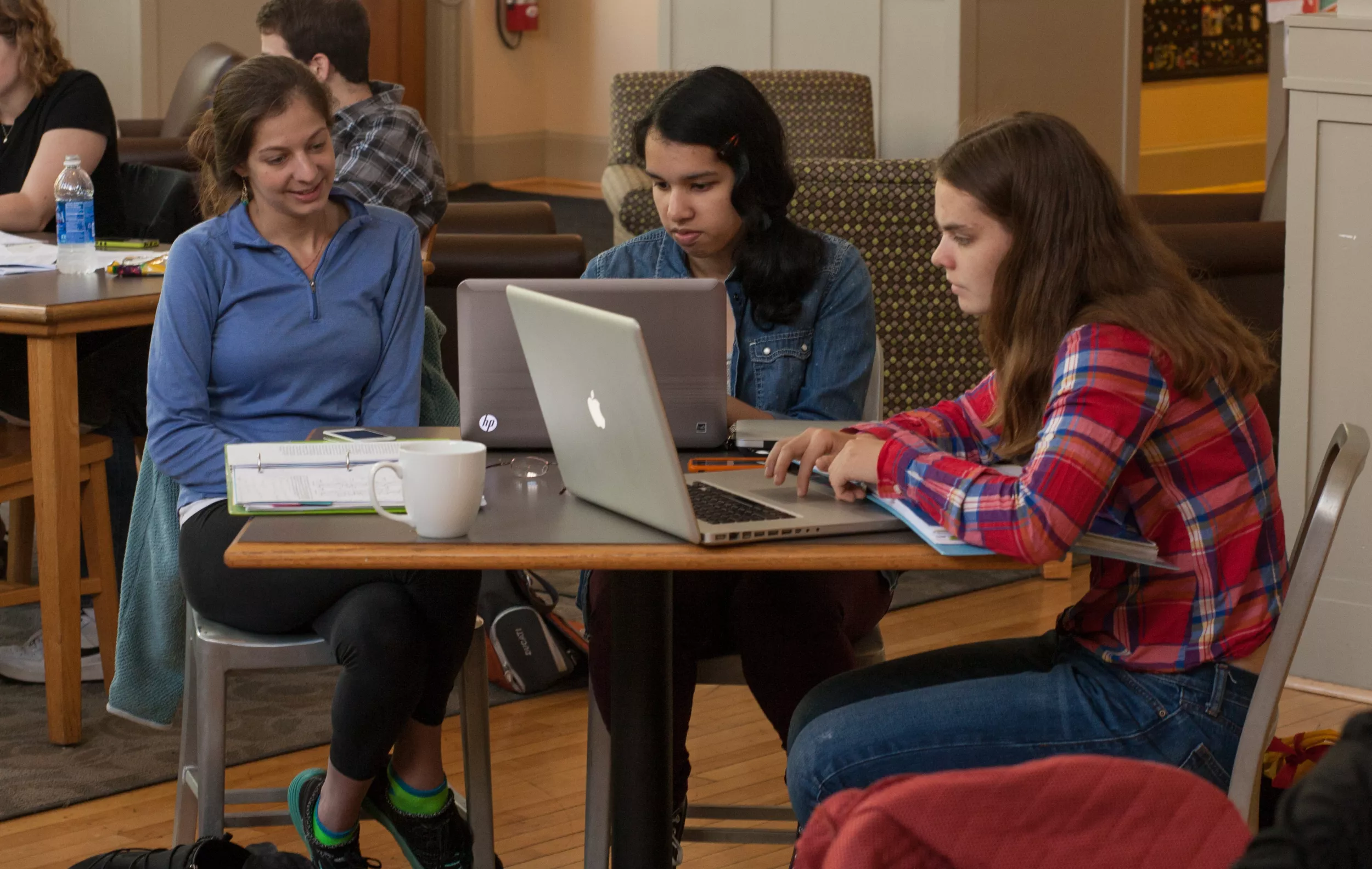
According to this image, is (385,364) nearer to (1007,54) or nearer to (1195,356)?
(1195,356)

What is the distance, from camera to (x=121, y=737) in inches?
110

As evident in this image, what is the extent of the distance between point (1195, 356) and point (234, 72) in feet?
4.71

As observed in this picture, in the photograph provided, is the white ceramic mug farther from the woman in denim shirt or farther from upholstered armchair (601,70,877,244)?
upholstered armchair (601,70,877,244)

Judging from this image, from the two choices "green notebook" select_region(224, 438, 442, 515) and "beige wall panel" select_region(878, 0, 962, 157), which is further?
→ "beige wall panel" select_region(878, 0, 962, 157)

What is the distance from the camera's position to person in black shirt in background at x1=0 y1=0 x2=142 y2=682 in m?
3.03

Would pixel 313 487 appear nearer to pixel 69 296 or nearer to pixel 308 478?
pixel 308 478

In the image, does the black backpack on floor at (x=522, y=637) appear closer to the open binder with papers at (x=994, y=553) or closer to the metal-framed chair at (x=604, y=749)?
the metal-framed chair at (x=604, y=749)

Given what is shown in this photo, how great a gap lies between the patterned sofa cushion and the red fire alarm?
6.34 meters

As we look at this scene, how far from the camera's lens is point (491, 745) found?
2.79 m

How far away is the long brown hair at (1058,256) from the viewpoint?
1.59 m

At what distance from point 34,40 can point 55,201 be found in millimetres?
349

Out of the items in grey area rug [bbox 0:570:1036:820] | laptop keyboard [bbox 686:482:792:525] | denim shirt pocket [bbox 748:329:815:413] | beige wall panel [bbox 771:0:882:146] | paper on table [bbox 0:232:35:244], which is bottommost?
grey area rug [bbox 0:570:1036:820]

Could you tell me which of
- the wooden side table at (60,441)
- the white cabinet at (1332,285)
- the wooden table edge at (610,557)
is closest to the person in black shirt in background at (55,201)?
the wooden side table at (60,441)

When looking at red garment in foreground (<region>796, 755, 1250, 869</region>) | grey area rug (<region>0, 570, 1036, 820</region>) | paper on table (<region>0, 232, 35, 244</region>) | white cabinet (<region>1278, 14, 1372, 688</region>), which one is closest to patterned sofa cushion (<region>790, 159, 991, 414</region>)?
white cabinet (<region>1278, 14, 1372, 688</region>)
